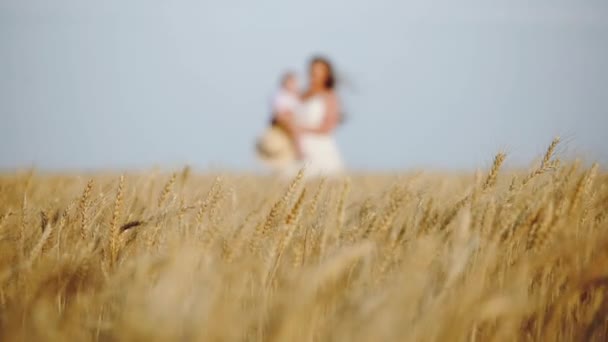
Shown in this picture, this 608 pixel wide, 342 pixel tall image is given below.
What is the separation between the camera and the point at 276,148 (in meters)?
6.36

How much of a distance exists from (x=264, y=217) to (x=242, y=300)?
0.25 metres

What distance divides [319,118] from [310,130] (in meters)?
0.19

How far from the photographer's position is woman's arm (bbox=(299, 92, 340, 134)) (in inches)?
239

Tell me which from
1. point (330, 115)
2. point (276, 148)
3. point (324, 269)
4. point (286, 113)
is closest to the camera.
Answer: point (324, 269)

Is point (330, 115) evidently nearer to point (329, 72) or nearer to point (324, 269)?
point (329, 72)

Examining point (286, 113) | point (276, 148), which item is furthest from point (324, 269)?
point (286, 113)

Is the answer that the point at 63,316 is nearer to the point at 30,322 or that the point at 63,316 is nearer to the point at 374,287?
the point at 30,322

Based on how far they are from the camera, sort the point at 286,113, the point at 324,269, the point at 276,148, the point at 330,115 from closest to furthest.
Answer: the point at 324,269 → the point at 330,115 → the point at 276,148 → the point at 286,113

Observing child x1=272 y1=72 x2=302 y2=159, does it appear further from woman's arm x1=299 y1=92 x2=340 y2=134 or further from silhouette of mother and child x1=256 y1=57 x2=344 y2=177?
woman's arm x1=299 y1=92 x2=340 y2=134

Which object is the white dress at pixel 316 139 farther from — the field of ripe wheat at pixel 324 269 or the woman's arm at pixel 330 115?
the field of ripe wheat at pixel 324 269

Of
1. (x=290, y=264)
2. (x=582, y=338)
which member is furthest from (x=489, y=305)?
(x=290, y=264)

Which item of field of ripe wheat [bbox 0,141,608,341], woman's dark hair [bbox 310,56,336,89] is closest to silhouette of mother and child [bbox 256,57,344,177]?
woman's dark hair [bbox 310,56,336,89]

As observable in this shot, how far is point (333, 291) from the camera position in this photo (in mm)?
768

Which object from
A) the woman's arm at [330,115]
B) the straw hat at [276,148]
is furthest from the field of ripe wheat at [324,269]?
the straw hat at [276,148]
